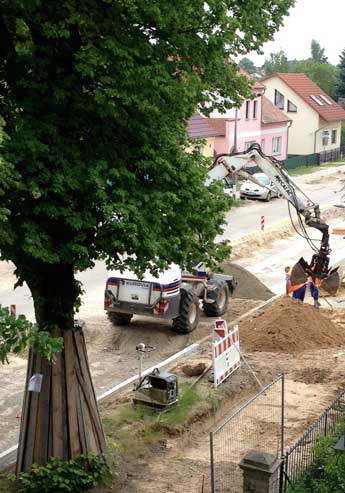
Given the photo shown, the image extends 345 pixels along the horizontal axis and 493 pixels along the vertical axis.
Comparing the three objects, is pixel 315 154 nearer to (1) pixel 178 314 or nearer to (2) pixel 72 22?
(1) pixel 178 314

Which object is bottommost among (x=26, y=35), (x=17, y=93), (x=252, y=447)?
(x=252, y=447)

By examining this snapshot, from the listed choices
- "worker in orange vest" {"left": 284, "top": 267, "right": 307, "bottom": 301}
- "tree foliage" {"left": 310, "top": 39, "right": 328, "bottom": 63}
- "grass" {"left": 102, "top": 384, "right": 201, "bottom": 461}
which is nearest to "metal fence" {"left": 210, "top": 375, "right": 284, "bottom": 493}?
"grass" {"left": 102, "top": 384, "right": 201, "bottom": 461}

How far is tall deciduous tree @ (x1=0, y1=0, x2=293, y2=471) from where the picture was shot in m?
9.20

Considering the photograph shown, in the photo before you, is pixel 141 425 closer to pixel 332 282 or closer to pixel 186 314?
pixel 186 314

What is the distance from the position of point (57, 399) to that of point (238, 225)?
81.1 ft

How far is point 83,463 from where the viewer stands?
35.9ft

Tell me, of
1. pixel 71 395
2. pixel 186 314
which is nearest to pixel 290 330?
pixel 186 314

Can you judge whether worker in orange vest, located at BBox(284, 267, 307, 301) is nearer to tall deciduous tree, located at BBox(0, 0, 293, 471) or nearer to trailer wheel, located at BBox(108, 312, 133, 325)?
trailer wheel, located at BBox(108, 312, 133, 325)

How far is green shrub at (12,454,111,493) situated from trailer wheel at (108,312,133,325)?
27.0ft

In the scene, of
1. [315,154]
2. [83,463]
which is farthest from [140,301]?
[315,154]

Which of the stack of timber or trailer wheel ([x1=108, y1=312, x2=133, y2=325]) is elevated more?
the stack of timber

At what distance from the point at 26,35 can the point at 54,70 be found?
3.09 feet

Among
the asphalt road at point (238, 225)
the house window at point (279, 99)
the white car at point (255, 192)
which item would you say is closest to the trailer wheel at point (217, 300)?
the asphalt road at point (238, 225)

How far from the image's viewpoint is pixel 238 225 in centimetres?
3497
